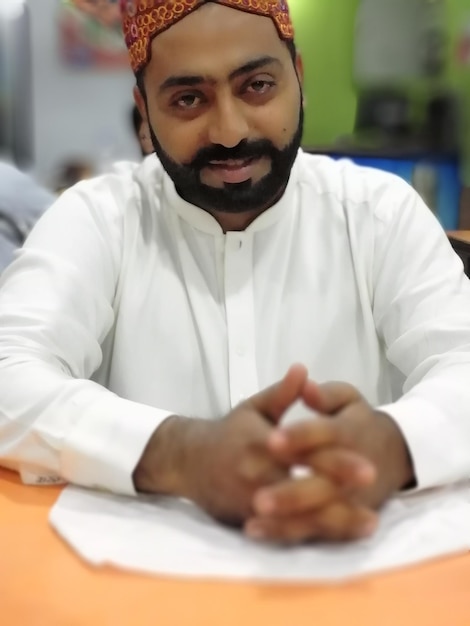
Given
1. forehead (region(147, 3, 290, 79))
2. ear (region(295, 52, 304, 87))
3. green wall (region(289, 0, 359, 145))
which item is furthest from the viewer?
green wall (region(289, 0, 359, 145))

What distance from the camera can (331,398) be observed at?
0.62 meters

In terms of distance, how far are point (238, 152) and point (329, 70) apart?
1.63 m

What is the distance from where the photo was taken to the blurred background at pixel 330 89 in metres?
2.19

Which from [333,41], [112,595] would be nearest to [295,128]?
[112,595]

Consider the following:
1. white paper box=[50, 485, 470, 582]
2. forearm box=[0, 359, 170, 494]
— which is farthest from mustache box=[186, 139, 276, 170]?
white paper box=[50, 485, 470, 582]

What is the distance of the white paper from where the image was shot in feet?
1.80

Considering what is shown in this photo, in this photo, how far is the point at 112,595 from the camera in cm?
53

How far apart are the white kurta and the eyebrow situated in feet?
0.59

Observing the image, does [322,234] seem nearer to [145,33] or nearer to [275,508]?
[145,33]

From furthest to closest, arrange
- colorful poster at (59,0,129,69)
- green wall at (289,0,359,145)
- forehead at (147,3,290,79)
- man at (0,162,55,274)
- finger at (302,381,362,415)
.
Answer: colorful poster at (59,0,129,69) → green wall at (289,0,359,145) → man at (0,162,55,274) → forehead at (147,3,290,79) → finger at (302,381,362,415)

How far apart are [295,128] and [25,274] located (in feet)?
1.37

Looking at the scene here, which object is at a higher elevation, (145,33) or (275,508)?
(145,33)

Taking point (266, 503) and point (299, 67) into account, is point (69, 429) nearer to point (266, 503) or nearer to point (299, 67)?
point (266, 503)

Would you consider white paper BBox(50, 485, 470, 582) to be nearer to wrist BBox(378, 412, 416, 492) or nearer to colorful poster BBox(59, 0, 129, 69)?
wrist BBox(378, 412, 416, 492)
